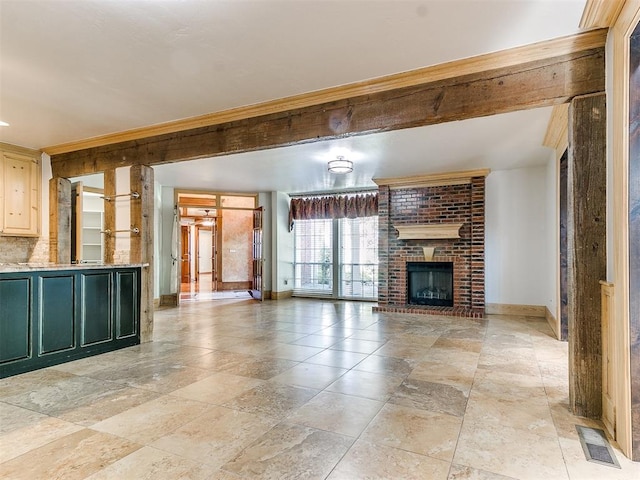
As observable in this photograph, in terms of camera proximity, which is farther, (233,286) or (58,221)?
(233,286)

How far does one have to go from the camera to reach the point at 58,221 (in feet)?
17.5

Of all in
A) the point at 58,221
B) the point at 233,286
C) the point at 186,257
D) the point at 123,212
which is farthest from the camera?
the point at 186,257

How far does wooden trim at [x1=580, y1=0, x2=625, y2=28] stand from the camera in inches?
83.4

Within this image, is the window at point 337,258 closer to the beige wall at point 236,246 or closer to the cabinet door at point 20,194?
the beige wall at point 236,246

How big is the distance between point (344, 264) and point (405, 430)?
248 inches

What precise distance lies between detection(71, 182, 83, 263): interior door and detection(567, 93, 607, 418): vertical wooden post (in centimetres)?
578

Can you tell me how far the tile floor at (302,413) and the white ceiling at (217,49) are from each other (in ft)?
8.30

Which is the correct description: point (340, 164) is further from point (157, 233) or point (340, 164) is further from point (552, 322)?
point (157, 233)

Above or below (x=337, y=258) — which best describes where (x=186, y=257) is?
below

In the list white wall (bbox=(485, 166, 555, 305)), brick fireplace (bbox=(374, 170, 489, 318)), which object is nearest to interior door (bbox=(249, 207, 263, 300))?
brick fireplace (bbox=(374, 170, 489, 318))

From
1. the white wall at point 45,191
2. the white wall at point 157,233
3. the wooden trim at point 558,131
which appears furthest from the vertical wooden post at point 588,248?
the white wall at point 157,233

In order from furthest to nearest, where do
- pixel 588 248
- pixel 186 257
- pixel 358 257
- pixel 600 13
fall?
pixel 186 257 → pixel 358 257 → pixel 588 248 → pixel 600 13

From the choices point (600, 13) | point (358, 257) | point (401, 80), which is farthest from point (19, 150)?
point (600, 13)

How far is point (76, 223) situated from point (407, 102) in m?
5.05
